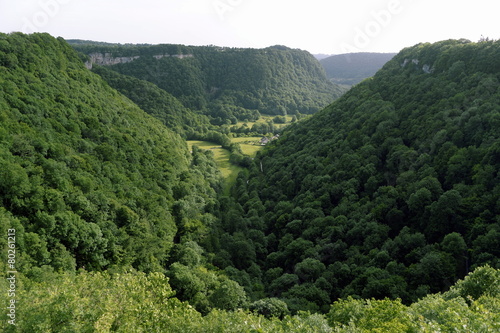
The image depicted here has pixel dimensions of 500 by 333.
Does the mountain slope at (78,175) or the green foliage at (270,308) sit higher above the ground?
the mountain slope at (78,175)

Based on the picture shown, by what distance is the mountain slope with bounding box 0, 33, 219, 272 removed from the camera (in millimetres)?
33750

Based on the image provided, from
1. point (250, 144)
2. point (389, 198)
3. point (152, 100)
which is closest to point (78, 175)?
point (389, 198)

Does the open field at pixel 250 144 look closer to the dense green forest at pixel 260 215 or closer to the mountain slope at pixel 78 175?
the dense green forest at pixel 260 215

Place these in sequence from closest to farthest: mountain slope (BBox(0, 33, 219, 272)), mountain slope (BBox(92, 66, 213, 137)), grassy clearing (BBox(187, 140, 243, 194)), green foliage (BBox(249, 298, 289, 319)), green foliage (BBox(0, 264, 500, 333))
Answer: green foliage (BBox(0, 264, 500, 333)), mountain slope (BBox(0, 33, 219, 272)), green foliage (BBox(249, 298, 289, 319)), grassy clearing (BBox(187, 140, 243, 194)), mountain slope (BBox(92, 66, 213, 137))

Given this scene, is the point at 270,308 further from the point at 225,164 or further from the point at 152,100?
the point at 152,100

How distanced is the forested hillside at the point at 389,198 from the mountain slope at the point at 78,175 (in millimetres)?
13189

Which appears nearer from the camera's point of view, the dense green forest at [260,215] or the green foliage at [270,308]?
the dense green forest at [260,215]

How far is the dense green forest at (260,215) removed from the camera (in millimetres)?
24734

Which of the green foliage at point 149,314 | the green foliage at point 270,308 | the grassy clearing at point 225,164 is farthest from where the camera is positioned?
the grassy clearing at point 225,164

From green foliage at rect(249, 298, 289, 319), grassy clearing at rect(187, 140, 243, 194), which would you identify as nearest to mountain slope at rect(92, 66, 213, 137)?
grassy clearing at rect(187, 140, 243, 194)

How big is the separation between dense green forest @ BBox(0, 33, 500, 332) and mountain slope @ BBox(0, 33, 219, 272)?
A: 10.5 inches

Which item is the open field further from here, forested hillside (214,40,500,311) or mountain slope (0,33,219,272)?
mountain slope (0,33,219,272)

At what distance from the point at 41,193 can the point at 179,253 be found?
20.3 m

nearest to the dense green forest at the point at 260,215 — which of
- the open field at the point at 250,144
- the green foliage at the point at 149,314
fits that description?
the green foliage at the point at 149,314
